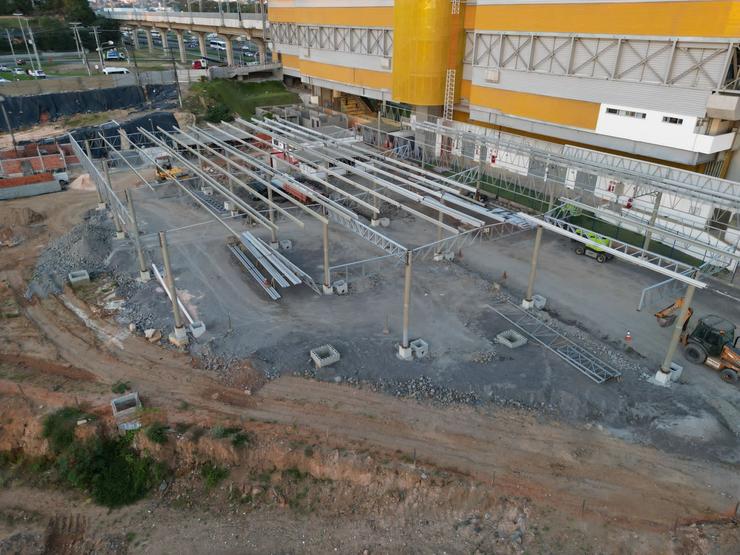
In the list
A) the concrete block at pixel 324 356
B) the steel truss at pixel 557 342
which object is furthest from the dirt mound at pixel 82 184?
the steel truss at pixel 557 342

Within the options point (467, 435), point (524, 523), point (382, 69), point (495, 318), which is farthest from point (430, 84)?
point (524, 523)

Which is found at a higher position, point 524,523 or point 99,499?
point 524,523

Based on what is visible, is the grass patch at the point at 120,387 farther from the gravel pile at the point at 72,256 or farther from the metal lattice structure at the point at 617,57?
the metal lattice structure at the point at 617,57

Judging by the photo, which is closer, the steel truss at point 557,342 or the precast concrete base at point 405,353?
the steel truss at point 557,342

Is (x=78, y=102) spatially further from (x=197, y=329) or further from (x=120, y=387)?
(x=120, y=387)

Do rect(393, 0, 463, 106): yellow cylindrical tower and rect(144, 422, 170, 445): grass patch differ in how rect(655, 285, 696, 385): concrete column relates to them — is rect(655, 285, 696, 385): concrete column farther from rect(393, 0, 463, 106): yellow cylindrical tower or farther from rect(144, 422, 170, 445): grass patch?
rect(393, 0, 463, 106): yellow cylindrical tower

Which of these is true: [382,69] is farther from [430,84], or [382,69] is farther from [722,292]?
[722,292]

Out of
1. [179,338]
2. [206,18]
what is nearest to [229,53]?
[206,18]
